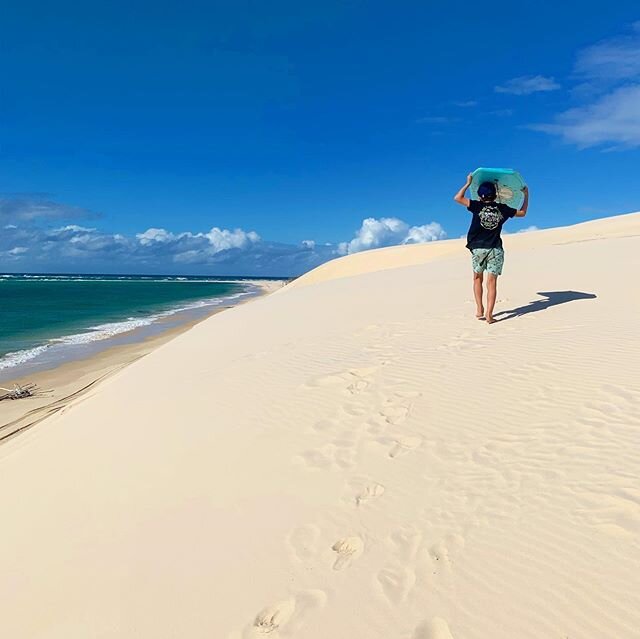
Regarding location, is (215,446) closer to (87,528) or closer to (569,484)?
(87,528)

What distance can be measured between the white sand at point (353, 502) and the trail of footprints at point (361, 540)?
0.05ft

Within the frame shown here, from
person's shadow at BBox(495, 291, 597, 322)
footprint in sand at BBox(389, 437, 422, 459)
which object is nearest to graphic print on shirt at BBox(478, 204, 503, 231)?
person's shadow at BBox(495, 291, 597, 322)

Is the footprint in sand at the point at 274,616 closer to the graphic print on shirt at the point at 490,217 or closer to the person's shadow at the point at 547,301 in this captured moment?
the graphic print on shirt at the point at 490,217

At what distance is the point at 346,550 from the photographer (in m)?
3.01

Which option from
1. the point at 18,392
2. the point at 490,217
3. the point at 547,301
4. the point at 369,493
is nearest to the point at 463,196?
the point at 490,217

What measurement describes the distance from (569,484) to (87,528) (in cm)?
352

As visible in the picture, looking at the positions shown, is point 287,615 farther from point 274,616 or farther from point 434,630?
point 434,630

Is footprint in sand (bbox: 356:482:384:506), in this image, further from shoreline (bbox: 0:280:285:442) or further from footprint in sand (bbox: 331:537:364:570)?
shoreline (bbox: 0:280:285:442)

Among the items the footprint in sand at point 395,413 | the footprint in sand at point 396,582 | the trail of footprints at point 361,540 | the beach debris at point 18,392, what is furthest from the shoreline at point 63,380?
the footprint in sand at point 396,582

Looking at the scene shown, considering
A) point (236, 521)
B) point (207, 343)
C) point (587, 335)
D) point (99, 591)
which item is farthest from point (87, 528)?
point (207, 343)

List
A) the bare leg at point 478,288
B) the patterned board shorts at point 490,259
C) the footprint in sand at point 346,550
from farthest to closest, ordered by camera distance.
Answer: the bare leg at point 478,288 → the patterned board shorts at point 490,259 → the footprint in sand at point 346,550

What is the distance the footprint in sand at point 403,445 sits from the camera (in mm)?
4039

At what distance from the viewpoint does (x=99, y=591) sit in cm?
300

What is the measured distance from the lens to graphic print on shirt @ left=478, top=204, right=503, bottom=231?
7453 millimetres
